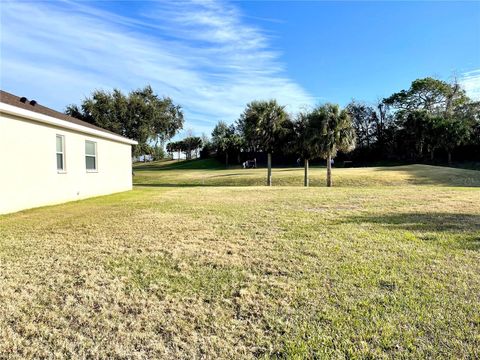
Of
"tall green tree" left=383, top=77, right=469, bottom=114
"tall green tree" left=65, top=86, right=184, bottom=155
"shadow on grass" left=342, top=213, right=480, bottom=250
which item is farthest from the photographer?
"tall green tree" left=383, top=77, right=469, bottom=114

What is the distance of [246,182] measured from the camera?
947 inches

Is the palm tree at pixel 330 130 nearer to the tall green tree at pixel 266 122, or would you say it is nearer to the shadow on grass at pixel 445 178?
the tall green tree at pixel 266 122

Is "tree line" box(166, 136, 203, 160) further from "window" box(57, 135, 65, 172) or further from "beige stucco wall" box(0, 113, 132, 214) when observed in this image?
"window" box(57, 135, 65, 172)

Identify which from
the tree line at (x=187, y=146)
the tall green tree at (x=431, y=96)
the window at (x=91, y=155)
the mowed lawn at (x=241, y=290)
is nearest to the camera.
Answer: the mowed lawn at (x=241, y=290)

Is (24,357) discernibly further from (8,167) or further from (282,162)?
(282,162)

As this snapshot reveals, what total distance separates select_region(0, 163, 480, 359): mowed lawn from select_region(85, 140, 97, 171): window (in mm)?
6032

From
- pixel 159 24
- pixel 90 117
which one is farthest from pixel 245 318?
pixel 90 117

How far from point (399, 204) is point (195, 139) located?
5532cm

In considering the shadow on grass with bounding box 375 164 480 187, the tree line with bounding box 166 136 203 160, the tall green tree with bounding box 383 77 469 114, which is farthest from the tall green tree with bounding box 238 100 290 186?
the tree line with bounding box 166 136 203 160

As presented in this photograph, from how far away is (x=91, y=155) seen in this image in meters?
11.8

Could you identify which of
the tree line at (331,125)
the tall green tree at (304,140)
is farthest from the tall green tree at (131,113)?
the tall green tree at (304,140)

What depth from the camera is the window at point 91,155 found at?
1153 centimetres

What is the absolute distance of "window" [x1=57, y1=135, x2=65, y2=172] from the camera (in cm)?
977

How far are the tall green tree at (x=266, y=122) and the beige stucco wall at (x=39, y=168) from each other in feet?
35.6
